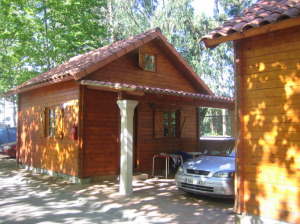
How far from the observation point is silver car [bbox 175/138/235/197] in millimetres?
6754

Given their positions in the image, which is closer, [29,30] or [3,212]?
[3,212]

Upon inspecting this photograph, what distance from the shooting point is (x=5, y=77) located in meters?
23.0

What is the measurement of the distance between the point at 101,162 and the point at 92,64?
137 inches

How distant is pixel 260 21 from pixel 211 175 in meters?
3.88

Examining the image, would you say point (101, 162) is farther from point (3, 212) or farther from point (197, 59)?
point (197, 59)

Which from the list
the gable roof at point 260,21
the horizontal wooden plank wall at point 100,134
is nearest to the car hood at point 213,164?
the gable roof at point 260,21

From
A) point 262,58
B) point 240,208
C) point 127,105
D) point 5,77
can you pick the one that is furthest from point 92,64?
point 5,77

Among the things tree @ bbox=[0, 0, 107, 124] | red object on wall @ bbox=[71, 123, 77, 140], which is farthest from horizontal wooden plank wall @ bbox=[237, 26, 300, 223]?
tree @ bbox=[0, 0, 107, 124]

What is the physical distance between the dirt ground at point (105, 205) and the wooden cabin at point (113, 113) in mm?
729

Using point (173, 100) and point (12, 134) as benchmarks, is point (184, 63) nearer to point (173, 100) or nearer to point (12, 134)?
point (173, 100)

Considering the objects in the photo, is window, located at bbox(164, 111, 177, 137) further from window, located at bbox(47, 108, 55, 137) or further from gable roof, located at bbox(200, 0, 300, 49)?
gable roof, located at bbox(200, 0, 300, 49)

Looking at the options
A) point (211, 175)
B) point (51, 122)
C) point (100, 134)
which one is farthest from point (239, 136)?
point (51, 122)

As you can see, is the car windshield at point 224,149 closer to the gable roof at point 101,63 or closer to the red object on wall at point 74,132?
the red object on wall at point 74,132

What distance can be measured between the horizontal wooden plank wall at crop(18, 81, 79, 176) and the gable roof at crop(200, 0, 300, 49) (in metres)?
6.21
